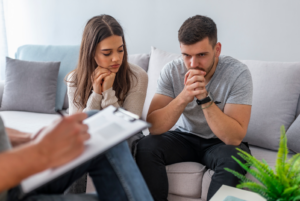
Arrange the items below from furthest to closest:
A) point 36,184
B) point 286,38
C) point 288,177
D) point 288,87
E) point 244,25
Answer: point 244,25 → point 286,38 → point 288,87 → point 288,177 → point 36,184

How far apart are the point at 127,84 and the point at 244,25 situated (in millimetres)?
1089

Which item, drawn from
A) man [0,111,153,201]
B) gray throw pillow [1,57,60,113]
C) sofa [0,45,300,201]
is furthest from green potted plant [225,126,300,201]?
gray throw pillow [1,57,60,113]

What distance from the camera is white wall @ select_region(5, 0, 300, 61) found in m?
1.92

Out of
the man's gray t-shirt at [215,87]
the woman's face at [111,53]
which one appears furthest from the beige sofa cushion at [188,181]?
the woman's face at [111,53]

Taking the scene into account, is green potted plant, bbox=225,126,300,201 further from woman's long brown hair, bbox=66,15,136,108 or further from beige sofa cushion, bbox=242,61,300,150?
woman's long brown hair, bbox=66,15,136,108

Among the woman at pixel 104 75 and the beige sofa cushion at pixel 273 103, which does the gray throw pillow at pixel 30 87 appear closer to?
the woman at pixel 104 75

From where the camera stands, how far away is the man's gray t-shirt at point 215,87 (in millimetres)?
1376

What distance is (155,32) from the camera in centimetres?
241

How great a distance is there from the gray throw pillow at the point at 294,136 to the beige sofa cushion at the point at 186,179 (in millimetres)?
541

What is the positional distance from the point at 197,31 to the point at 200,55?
0.41 feet

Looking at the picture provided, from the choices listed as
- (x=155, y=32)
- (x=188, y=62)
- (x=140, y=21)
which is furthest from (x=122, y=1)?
(x=188, y=62)

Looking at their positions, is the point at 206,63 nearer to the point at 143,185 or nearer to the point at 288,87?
the point at 288,87

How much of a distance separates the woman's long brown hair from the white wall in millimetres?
904

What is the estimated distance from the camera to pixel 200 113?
4.90 feet
